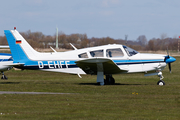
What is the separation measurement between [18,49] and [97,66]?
14.9 feet

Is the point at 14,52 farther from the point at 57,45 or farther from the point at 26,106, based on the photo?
the point at 57,45

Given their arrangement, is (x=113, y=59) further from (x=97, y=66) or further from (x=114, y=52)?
(x=97, y=66)

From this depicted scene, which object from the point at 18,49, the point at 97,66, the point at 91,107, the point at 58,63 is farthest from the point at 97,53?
the point at 91,107

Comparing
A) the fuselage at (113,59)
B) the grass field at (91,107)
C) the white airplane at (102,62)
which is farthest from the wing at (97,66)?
the grass field at (91,107)

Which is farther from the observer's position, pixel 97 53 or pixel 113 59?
pixel 113 59

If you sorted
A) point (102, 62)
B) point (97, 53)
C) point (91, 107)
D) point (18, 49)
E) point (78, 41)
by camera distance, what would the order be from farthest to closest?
point (78, 41), point (18, 49), point (97, 53), point (102, 62), point (91, 107)

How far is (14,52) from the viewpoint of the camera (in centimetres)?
1711

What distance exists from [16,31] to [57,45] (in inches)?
1722

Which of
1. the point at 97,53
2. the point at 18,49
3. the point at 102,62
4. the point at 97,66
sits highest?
the point at 18,49

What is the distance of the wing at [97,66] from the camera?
1534 cm

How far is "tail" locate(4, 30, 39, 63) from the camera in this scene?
1700 cm

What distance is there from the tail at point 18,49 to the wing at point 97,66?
2.87 metres

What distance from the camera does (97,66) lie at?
15891mm

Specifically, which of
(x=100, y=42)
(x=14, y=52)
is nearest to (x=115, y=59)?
(x=14, y=52)
